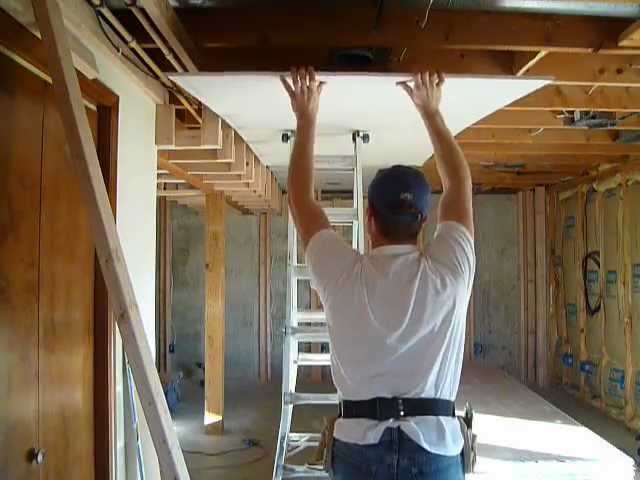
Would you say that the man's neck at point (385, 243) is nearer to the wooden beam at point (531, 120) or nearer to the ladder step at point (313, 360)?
the ladder step at point (313, 360)

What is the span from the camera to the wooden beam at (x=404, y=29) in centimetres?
238

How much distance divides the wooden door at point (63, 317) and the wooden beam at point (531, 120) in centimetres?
263

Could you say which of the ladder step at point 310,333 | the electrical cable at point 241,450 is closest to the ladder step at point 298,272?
the ladder step at point 310,333

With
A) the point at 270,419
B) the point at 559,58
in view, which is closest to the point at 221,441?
the point at 270,419

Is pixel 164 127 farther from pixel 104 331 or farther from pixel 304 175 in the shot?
pixel 304 175

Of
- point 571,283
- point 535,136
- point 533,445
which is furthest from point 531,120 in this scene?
point 571,283

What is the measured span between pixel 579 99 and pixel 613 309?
3363 millimetres

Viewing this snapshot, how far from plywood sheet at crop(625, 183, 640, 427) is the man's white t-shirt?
4963 millimetres

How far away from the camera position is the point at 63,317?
1.91 meters

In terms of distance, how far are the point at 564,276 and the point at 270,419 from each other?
3.97 meters

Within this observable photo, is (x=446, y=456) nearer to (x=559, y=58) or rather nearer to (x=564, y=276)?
(x=559, y=58)

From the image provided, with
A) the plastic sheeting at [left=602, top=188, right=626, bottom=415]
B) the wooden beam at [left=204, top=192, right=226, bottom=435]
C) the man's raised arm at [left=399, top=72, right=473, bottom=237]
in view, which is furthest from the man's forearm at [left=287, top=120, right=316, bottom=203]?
the plastic sheeting at [left=602, top=188, right=626, bottom=415]

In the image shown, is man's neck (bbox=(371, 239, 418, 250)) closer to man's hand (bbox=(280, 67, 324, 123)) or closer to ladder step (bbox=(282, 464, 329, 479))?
man's hand (bbox=(280, 67, 324, 123))

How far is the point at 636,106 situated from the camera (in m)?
3.38
